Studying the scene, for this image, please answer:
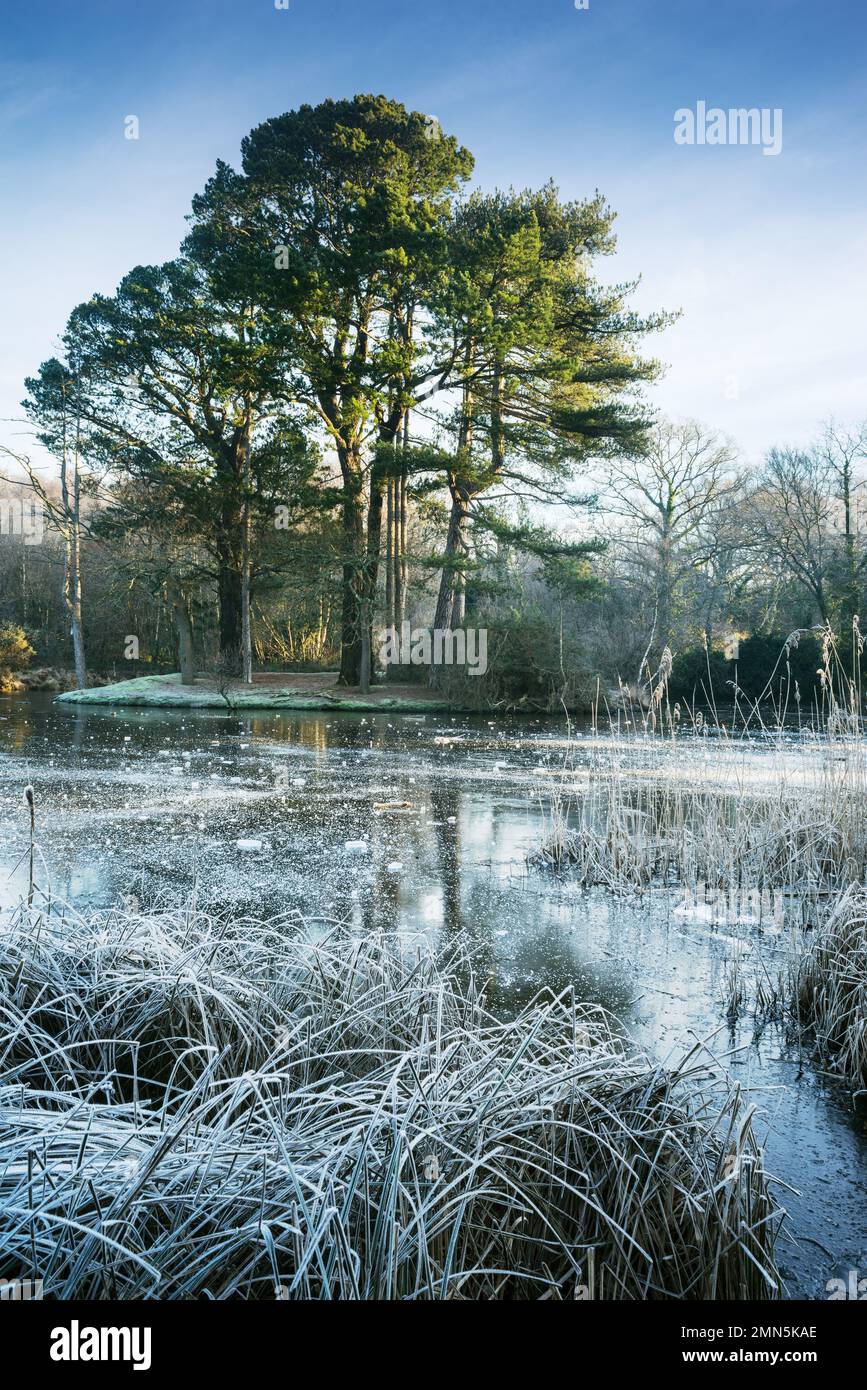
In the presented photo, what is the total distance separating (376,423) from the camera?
24.1 meters

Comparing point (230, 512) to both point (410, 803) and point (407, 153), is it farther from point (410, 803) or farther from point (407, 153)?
point (410, 803)

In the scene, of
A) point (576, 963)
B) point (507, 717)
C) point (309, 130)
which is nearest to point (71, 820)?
point (576, 963)

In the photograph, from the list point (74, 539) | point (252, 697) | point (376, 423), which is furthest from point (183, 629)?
point (376, 423)

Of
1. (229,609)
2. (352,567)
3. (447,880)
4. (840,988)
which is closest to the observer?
(840,988)

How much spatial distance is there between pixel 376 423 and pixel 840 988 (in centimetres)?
2233

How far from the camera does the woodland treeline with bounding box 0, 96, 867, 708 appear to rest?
A: 21.3 meters

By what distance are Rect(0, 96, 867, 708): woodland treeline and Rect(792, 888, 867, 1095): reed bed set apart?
1741 cm

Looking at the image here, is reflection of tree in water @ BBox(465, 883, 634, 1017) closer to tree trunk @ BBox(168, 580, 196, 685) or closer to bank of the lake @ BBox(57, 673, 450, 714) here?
bank of the lake @ BBox(57, 673, 450, 714)

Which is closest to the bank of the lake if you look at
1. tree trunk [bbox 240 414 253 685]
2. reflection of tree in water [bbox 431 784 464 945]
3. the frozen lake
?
tree trunk [bbox 240 414 253 685]

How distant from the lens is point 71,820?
7.55m

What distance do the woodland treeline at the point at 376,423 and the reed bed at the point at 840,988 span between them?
57.1ft

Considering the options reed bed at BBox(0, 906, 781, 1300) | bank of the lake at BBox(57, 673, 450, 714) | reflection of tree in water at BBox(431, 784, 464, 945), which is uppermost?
bank of the lake at BBox(57, 673, 450, 714)

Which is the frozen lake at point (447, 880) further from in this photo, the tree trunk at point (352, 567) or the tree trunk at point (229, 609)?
the tree trunk at point (229, 609)

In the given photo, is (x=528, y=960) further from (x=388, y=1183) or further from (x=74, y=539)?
(x=74, y=539)
